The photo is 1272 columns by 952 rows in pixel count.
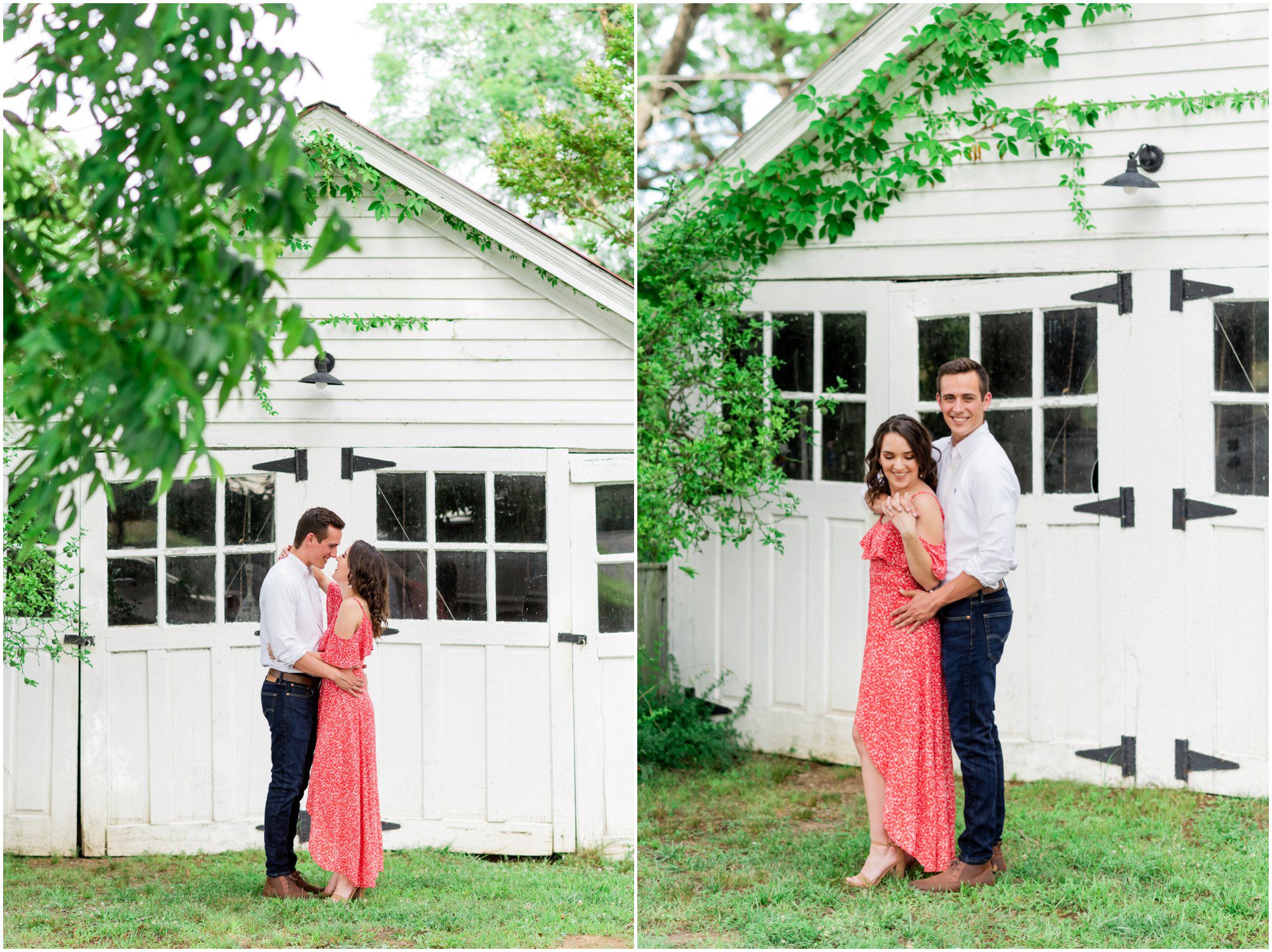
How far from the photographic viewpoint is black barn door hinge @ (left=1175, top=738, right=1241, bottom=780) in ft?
13.3

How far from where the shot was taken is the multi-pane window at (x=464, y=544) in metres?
3.23

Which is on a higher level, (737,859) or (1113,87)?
(1113,87)

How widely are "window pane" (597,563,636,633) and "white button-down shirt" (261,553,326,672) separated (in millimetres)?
836

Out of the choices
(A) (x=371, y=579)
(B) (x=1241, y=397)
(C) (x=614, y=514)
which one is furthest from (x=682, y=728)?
(B) (x=1241, y=397)

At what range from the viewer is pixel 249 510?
3.24 m

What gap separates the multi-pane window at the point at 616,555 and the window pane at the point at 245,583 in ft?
3.26

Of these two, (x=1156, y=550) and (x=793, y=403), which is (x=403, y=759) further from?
(x=1156, y=550)

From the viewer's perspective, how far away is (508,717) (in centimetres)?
328

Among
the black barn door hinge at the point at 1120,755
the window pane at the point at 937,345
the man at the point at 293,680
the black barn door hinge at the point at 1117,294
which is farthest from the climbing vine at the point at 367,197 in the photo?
the black barn door hinge at the point at 1120,755

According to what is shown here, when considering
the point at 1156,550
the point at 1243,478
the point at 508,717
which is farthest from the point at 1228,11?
the point at 508,717

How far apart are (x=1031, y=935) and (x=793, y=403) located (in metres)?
2.16

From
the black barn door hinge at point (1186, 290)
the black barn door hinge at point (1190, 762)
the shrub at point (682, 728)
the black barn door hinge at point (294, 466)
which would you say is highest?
the black barn door hinge at point (1186, 290)

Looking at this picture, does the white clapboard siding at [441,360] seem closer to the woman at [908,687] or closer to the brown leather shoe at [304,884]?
the woman at [908,687]

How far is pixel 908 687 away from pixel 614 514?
1.02m
